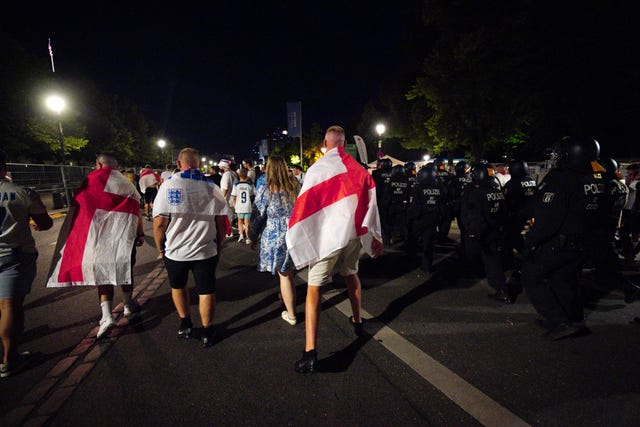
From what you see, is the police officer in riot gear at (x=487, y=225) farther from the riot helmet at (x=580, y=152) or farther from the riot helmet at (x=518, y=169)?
the riot helmet at (x=518, y=169)

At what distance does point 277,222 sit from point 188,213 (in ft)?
3.33

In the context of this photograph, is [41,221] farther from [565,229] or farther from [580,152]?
[580,152]

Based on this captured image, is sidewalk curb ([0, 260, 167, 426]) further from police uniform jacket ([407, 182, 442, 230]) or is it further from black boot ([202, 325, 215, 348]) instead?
police uniform jacket ([407, 182, 442, 230])

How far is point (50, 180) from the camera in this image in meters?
13.6

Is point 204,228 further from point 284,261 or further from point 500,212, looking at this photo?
point 500,212

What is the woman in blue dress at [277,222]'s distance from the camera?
12.8 ft

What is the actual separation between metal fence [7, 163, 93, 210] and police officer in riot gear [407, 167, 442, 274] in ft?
42.7

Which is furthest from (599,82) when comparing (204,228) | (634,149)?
(204,228)

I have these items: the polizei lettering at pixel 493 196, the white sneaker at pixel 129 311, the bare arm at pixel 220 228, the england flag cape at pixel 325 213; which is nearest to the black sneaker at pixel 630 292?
the polizei lettering at pixel 493 196

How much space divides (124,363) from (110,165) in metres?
2.15

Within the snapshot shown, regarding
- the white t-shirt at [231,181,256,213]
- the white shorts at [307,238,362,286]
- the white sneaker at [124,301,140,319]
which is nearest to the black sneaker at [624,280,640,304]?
the white shorts at [307,238,362,286]

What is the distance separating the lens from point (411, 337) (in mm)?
3574

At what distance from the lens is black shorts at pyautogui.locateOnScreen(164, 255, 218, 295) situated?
3.37m

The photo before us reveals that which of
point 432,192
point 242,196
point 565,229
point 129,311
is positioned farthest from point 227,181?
point 565,229
